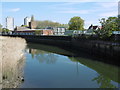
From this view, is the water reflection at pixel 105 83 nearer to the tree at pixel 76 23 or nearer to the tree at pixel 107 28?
the tree at pixel 107 28

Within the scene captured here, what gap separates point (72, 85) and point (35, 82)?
2.79 metres

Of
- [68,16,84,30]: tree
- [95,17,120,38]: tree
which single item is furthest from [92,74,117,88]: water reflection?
[68,16,84,30]: tree

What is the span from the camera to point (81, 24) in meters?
91.8

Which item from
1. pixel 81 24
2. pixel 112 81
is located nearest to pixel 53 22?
pixel 81 24

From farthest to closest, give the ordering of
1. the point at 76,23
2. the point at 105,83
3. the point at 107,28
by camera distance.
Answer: the point at 76,23
the point at 107,28
the point at 105,83

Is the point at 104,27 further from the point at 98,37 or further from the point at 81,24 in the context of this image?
the point at 81,24

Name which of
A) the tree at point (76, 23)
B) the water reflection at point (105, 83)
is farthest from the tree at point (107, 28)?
the tree at point (76, 23)

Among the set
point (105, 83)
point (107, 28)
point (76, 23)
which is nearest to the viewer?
point (105, 83)

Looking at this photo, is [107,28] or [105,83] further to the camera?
[107,28]

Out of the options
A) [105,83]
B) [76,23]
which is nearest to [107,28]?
[105,83]

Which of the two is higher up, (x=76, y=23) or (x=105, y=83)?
(x=76, y=23)

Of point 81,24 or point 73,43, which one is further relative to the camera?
point 81,24

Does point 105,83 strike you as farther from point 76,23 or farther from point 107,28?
point 76,23

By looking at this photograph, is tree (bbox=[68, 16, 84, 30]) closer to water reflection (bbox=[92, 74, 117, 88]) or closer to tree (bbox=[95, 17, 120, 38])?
tree (bbox=[95, 17, 120, 38])
